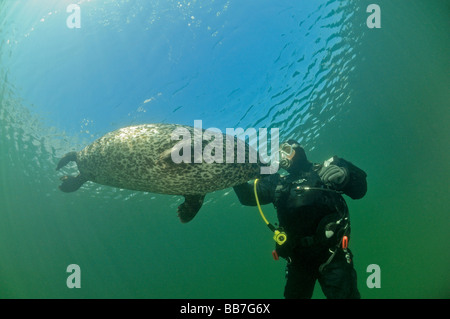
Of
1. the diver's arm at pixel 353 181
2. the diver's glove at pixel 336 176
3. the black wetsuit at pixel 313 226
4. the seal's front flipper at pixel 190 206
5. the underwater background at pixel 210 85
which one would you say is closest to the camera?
the diver's glove at pixel 336 176

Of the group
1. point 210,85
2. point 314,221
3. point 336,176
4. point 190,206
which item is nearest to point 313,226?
→ point 314,221

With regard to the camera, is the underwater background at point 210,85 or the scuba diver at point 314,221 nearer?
the scuba diver at point 314,221

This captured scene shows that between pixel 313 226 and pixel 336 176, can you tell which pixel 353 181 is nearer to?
pixel 336 176

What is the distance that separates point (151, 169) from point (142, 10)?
7452 mm

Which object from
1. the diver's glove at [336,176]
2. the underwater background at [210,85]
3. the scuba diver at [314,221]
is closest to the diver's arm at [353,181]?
the scuba diver at [314,221]

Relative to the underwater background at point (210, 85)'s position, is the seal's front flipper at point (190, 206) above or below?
below

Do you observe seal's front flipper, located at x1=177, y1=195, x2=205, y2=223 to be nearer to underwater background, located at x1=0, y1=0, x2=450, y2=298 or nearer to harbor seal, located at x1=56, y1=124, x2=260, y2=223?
harbor seal, located at x1=56, y1=124, x2=260, y2=223

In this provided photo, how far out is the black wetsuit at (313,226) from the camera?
13.3ft

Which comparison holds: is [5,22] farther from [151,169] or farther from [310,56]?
[310,56]

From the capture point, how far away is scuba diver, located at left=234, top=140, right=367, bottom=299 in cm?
401

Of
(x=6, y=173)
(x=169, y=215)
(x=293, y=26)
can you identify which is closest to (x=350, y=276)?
(x=293, y=26)

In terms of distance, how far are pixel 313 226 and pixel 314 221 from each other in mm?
91

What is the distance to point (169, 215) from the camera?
28.5 meters

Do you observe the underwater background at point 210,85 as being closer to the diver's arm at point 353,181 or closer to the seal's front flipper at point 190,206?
the seal's front flipper at point 190,206
